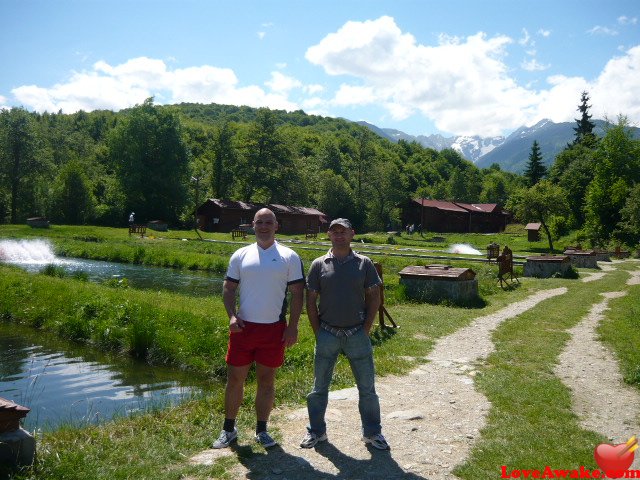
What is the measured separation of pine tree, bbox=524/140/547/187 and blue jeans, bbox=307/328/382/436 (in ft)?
326

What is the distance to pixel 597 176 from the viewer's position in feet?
212

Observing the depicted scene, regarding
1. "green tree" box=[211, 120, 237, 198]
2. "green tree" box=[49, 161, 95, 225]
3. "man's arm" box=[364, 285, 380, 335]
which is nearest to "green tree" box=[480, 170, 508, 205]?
"green tree" box=[211, 120, 237, 198]

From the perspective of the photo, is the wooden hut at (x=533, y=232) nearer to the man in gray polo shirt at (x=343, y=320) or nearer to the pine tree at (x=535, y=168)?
the pine tree at (x=535, y=168)

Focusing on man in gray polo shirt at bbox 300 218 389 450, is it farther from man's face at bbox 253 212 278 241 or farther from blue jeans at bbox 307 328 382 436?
man's face at bbox 253 212 278 241

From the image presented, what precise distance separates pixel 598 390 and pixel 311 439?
497 centimetres

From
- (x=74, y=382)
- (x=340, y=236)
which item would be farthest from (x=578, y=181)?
(x=340, y=236)

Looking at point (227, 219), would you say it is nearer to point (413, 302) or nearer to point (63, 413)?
point (413, 302)

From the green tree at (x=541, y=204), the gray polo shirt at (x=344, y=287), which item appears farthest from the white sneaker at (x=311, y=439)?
the green tree at (x=541, y=204)

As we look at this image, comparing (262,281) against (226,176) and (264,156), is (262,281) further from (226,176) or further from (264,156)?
(226,176)

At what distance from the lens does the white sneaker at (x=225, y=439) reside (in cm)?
556

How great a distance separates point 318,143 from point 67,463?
13103 centimetres

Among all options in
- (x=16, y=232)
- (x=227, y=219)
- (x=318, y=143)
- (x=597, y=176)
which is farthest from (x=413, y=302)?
(x=318, y=143)

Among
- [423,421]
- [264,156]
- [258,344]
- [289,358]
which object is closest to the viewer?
[258,344]

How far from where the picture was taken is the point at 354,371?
5691 millimetres
